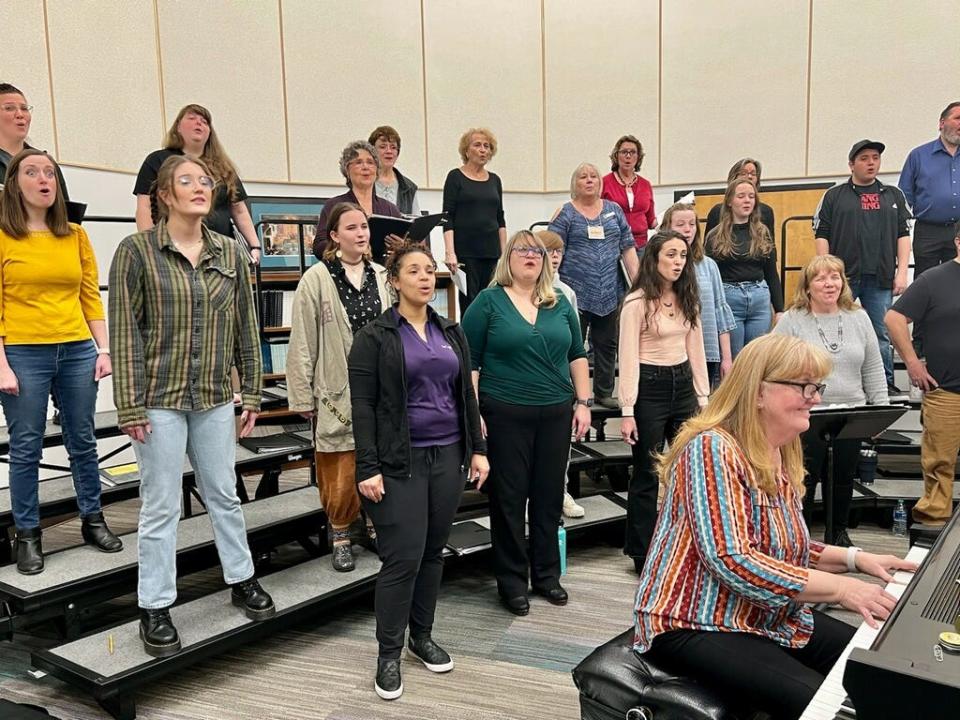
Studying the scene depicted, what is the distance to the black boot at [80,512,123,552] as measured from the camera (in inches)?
126

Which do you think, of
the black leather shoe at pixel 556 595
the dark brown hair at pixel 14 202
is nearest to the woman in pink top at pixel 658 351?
the black leather shoe at pixel 556 595

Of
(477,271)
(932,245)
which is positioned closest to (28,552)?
(477,271)

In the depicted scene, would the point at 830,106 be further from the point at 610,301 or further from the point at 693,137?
the point at 610,301

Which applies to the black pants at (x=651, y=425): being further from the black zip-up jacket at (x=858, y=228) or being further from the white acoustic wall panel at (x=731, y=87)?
the white acoustic wall panel at (x=731, y=87)

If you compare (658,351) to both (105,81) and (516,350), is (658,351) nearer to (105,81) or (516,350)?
(516,350)

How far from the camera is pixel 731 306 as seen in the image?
4.74m

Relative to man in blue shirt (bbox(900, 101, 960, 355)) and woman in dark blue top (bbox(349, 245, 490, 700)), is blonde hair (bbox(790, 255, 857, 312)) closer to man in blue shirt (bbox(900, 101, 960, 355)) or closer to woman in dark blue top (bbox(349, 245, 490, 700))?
man in blue shirt (bbox(900, 101, 960, 355))

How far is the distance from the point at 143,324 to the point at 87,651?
1.18 m

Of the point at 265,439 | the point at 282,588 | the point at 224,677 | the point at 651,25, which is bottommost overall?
the point at 224,677

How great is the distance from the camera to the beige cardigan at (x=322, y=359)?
10.6ft

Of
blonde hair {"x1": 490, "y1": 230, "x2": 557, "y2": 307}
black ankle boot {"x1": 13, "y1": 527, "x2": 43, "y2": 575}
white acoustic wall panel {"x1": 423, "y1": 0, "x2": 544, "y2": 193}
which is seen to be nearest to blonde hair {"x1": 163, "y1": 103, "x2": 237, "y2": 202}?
blonde hair {"x1": 490, "y1": 230, "x2": 557, "y2": 307}

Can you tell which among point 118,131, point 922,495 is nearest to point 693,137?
point 922,495

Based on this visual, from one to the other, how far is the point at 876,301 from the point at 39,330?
4690 millimetres

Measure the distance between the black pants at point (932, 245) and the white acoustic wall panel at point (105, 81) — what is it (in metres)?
5.39
